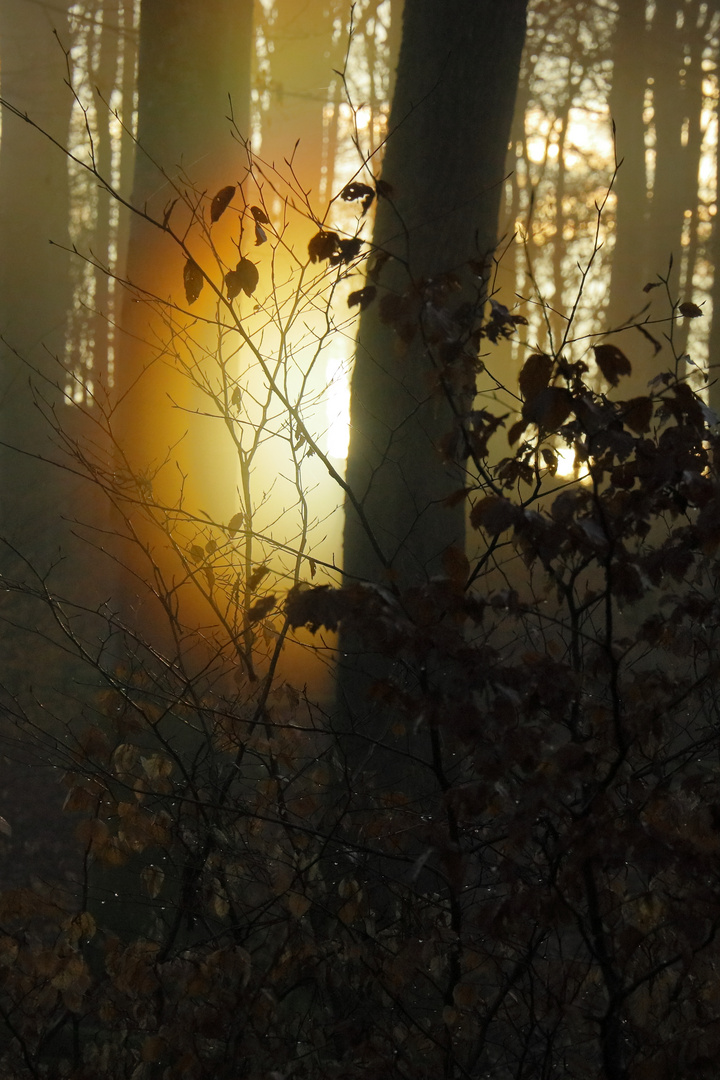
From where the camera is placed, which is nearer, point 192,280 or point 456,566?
point 456,566

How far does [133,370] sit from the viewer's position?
4.53m

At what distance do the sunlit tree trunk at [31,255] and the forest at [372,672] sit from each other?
532 cm

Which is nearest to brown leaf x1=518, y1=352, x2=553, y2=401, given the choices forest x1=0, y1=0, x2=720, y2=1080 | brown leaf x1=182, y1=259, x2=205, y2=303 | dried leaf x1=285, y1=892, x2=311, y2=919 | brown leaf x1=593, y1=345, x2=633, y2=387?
forest x1=0, y1=0, x2=720, y2=1080

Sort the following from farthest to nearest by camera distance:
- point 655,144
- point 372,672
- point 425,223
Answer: point 655,144, point 425,223, point 372,672

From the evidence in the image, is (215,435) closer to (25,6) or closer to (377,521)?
(377,521)

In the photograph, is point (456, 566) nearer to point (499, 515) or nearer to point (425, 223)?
point (499, 515)

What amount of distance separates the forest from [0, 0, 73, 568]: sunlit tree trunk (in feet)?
17.4

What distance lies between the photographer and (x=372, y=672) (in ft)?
12.2

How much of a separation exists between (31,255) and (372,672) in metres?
13.4

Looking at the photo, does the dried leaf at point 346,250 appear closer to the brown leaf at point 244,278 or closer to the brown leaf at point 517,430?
the brown leaf at point 244,278

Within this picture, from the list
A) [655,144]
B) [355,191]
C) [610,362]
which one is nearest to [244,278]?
[355,191]

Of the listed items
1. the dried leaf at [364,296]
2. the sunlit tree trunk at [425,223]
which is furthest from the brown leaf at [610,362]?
the sunlit tree trunk at [425,223]

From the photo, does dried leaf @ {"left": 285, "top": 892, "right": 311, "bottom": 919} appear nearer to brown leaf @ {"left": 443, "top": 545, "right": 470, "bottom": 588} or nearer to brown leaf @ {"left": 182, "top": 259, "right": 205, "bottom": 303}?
brown leaf @ {"left": 443, "top": 545, "right": 470, "bottom": 588}

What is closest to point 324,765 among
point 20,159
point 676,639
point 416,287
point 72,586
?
point 676,639
